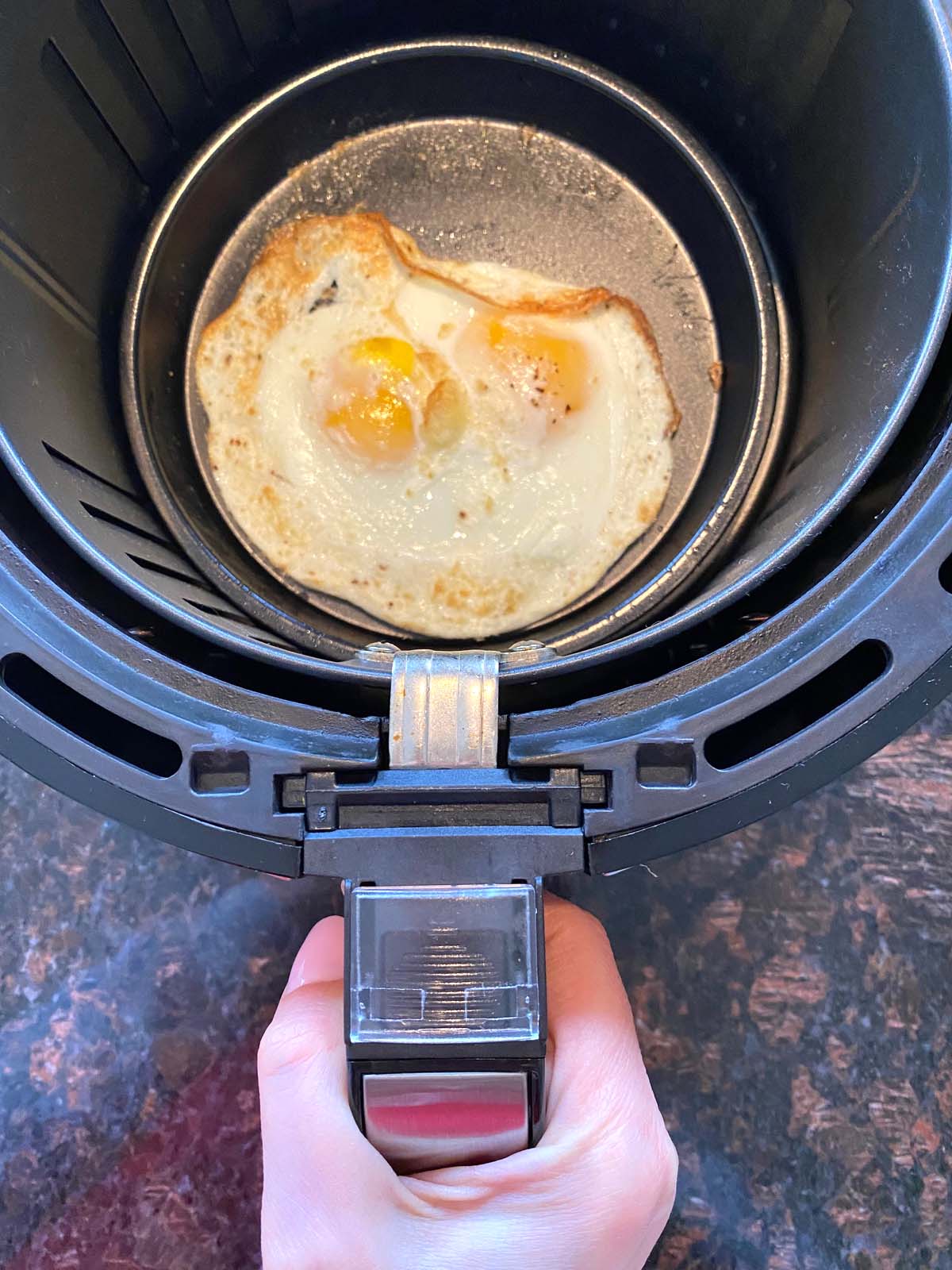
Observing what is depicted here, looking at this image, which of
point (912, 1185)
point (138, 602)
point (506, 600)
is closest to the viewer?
point (138, 602)

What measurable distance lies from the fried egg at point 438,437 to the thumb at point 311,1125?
40 centimetres

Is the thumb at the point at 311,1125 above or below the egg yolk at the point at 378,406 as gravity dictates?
below

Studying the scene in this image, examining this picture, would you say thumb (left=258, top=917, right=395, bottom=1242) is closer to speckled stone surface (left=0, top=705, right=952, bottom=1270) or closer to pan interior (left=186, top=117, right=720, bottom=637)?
speckled stone surface (left=0, top=705, right=952, bottom=1270)

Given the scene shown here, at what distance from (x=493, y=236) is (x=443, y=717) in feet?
2.15

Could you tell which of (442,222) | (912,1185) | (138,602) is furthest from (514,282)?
(912,1185)

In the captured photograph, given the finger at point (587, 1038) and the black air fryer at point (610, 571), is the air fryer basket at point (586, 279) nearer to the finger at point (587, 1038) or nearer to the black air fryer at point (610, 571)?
the black air fryer at point (610, 571)

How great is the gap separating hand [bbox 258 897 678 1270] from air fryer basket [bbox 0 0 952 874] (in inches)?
6.5

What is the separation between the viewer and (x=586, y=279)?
3.18 feet

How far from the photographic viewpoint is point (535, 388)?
0.90 meters

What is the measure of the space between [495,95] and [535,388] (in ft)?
1.18

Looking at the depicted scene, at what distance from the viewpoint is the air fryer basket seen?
0.53 meters

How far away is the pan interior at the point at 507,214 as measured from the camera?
0.97m

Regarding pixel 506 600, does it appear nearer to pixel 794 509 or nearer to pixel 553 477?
pixel 553 477

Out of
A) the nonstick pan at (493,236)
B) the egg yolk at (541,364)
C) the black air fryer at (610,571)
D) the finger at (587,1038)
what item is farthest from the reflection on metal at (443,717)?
the egg yolk at (541,364)
